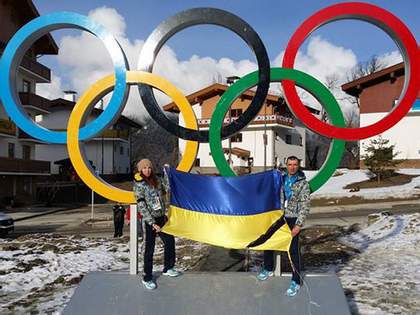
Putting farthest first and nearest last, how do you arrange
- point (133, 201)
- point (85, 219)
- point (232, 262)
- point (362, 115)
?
point (362, 115), point (85, 219), point (232, 262), point (133, 201)

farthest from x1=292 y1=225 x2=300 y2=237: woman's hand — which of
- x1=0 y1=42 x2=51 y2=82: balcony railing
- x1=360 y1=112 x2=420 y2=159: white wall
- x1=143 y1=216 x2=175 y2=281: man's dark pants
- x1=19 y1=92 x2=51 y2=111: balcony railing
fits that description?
x1=0 y1=42 x2=51 y2=82: balcony railing

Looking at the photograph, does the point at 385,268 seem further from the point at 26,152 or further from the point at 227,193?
the point at 26,152

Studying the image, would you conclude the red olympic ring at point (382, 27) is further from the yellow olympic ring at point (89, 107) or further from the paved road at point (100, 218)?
the paved road at point (100, 218)

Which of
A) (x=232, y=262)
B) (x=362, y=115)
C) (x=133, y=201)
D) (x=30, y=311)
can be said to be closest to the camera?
(x=30, y=311)

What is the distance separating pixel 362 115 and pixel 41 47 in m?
28.9

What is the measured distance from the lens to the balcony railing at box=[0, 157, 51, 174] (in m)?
33.4

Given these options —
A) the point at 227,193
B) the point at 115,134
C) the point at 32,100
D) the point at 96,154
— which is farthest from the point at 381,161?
the point at 96,154

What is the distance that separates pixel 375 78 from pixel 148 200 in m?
35.8

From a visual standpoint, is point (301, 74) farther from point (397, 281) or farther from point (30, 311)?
point (30, 311)

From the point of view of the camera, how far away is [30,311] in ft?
22.8

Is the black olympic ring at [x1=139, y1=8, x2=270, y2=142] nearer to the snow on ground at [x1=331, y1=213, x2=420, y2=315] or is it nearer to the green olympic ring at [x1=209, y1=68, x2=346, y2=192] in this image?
the green olympic ring at [x1=209, y1=68, x2=346, y2=192]

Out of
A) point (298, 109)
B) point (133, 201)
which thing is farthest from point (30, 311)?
point (298, 109)

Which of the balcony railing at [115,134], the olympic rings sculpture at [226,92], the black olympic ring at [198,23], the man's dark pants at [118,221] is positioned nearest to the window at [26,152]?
the balcony railing at [115,134]

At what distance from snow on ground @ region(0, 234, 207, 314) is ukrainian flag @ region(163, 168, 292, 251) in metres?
2.34
